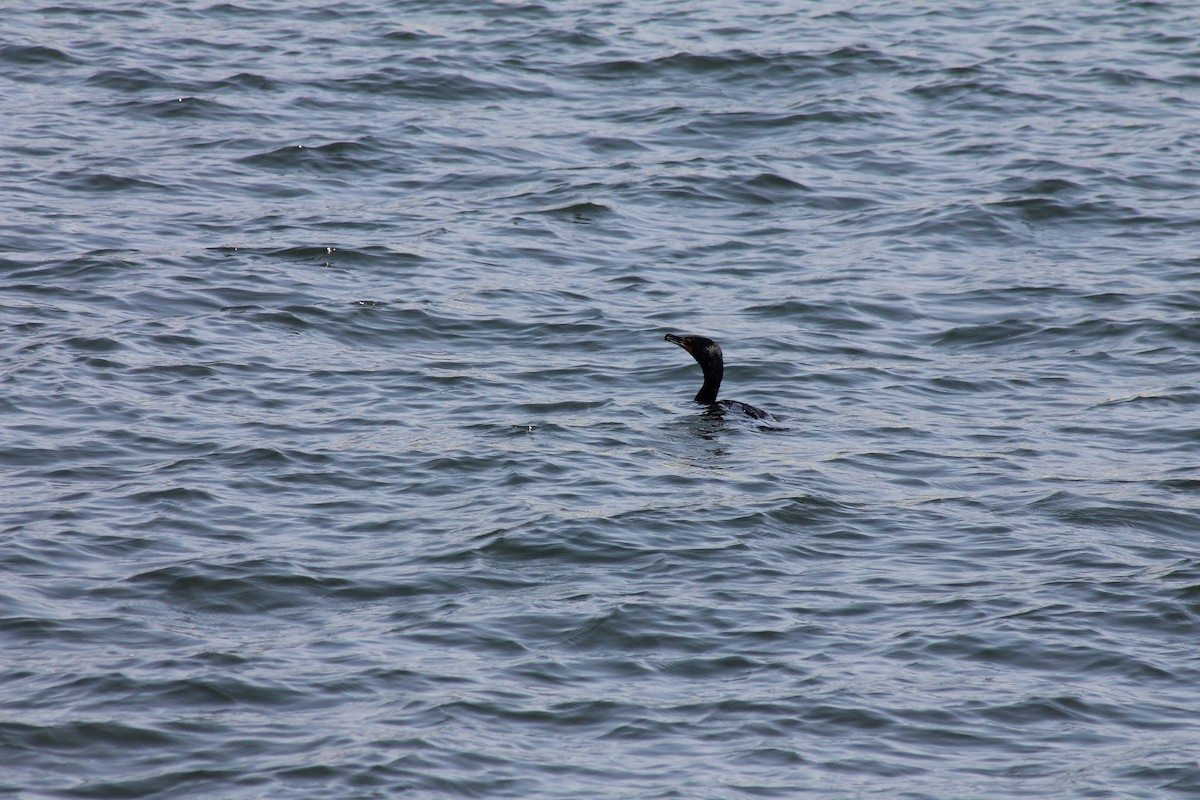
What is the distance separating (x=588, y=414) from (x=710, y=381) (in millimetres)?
1005

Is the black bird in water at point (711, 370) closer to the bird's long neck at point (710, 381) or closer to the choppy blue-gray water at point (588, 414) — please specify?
the bird's long neck at point (710, 381)

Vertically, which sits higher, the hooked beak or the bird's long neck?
the hooked beak

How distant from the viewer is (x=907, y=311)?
573 inches

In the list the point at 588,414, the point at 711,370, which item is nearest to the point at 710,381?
the point at 711,370

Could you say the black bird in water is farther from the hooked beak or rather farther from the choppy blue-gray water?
the choppy blue-gray water

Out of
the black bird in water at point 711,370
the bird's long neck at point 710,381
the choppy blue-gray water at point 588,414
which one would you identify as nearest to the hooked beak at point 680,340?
the black bird in water at point 711,370

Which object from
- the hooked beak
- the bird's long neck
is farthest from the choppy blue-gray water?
the hooked beak

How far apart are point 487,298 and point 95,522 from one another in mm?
5599

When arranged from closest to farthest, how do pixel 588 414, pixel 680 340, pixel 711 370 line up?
pixel 588 414, pixel 711 370, pixel 680 340

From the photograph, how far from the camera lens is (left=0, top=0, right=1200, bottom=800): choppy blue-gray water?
7469 mm

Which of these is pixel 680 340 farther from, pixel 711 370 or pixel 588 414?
pixel 588 414

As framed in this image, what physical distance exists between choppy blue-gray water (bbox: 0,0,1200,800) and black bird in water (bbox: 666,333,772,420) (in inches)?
4.8

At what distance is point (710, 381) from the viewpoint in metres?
12.2

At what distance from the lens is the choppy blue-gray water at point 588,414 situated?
7.47 meters
